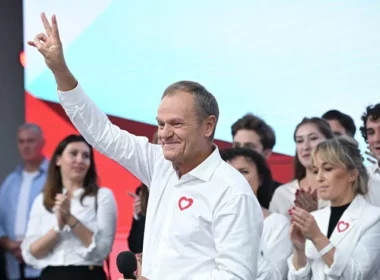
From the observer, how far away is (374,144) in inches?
161

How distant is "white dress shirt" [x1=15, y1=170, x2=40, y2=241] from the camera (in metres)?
5.54

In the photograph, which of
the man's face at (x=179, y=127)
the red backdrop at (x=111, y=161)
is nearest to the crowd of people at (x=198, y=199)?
the man's face at (x=179, y=127)

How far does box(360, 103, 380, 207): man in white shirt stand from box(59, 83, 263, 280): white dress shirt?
5.48ft

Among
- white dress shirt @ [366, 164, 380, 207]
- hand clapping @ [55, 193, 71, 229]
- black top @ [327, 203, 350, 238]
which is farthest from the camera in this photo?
hand clapping @ [55, 193, 71, 229]

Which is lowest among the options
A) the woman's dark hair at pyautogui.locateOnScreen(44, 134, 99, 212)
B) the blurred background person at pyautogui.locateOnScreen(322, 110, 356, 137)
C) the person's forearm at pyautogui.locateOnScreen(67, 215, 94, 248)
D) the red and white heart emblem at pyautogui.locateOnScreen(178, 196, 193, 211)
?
the person's forearm at pyautogui.locateOnScreen(67, 215, 94, 248)

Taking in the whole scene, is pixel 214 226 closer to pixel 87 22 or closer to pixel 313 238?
pixel 313 238

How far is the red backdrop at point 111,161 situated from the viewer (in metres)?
5.59

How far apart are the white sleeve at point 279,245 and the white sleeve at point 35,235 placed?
1.40 m

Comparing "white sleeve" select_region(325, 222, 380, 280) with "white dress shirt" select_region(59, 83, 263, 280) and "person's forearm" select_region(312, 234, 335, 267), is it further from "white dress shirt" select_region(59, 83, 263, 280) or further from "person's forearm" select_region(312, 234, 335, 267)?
"white dress shirt" select_region(59, 83, 263, 280)

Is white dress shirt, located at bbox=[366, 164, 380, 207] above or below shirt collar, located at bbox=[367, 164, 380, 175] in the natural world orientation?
below

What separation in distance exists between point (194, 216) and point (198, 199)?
6 centimetres

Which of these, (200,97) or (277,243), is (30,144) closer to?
(277,243)

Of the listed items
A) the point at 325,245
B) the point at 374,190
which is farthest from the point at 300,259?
the point at 374,190

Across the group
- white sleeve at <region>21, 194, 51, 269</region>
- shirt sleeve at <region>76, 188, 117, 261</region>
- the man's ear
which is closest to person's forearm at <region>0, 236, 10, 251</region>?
white sleeve at <region>21, 194, 51, 269</region>
